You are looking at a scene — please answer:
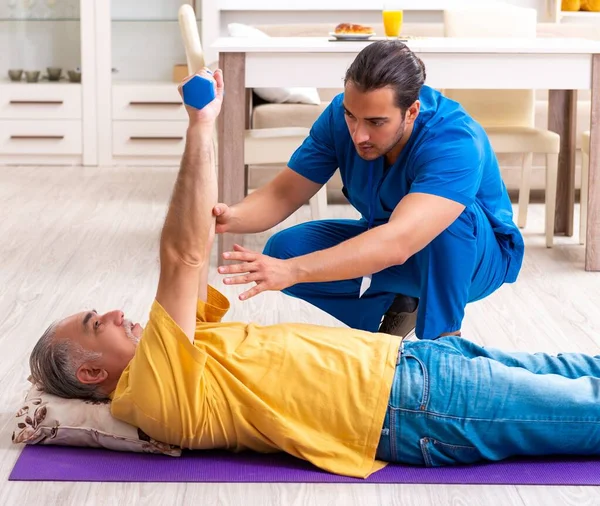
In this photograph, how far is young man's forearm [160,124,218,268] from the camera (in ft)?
5.21

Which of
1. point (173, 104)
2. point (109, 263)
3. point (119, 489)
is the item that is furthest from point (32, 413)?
point (173, 104)

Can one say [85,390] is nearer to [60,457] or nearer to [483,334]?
[60,457]

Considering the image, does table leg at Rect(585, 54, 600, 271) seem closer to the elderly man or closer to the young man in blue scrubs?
the young man in blue scrubs

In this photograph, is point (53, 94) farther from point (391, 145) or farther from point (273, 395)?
point (273, 395)

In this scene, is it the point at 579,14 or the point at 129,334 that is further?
the point at 579,14

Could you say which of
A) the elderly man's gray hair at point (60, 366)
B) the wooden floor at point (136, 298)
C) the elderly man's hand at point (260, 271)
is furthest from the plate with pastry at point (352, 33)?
the elderly man's gray hair at point (60, 366)

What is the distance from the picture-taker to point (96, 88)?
5402 millimetres

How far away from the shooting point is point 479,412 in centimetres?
168

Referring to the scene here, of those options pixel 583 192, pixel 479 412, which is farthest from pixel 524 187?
pixel 479 412

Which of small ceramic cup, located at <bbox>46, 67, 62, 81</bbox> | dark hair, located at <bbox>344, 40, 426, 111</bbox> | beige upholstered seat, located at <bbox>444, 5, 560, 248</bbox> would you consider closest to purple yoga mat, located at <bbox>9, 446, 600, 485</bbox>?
dark hair, located at <bbox>344, 40, 426, 111</bbox>

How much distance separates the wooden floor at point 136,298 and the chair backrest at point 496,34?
467 millimetres

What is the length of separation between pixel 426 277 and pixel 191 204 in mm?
754

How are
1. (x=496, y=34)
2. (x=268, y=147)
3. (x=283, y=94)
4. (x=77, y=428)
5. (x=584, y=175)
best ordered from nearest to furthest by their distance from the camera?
1. (x=77, y=428)
2. (x=268, y=147)
3. (x=584, y=175)
4. (x=496, y=34)
5. (x=283, y=94)

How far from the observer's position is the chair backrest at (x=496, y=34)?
4.13 meters
